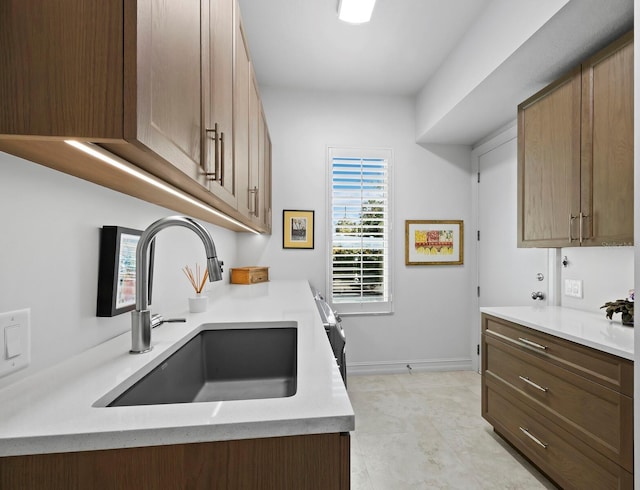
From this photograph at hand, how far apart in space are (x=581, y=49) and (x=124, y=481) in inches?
103

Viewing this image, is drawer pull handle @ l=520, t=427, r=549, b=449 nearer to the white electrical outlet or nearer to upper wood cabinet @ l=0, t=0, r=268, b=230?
the white electrical outlet

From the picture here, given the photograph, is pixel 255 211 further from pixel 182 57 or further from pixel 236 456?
pixel 236 456

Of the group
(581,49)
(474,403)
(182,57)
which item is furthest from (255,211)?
(474,403)

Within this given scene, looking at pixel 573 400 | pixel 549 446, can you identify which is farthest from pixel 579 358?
pixel 549 446

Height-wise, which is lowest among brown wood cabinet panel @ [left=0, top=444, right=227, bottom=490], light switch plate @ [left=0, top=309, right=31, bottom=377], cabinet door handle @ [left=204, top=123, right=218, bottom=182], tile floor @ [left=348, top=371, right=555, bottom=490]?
tile floor @ [left=348, top=371, right=555, bottom=490]

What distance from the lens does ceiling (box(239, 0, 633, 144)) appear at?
5.64 feet

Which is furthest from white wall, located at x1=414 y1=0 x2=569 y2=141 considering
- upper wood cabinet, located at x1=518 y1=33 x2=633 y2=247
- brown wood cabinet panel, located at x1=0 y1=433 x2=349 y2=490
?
brown wood cabinet panel, located at x1=0 y1=433 x2=349 y2=490

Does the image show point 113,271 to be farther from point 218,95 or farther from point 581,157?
point 581,157

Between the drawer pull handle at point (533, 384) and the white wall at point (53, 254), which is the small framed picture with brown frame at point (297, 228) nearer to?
the drawer pull handle at point (533, 384)

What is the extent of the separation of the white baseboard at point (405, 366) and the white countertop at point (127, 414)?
2697 mm

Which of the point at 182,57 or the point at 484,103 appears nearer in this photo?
the point at 182,57

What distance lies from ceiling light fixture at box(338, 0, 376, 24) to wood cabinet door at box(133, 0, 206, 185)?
1521 mm

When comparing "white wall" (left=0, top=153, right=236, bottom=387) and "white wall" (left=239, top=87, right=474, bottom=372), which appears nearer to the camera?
"white wall" (left=0, top=153, right=236, bottom=387)

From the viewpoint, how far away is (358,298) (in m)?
3.43
